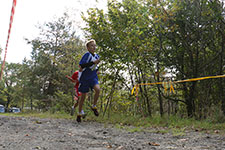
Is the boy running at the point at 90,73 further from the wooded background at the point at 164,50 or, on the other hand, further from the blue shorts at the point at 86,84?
the wooded background at the point at 164,50

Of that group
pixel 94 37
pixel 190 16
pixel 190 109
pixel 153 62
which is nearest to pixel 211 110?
pixel 190 109

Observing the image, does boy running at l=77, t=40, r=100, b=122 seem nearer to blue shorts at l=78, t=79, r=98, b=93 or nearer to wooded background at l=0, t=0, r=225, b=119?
blue shorts at l=78, t=79, r=98, b=93

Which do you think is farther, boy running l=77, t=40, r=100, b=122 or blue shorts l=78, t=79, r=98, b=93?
blue shorts l=78, t=79, r=98, b=93

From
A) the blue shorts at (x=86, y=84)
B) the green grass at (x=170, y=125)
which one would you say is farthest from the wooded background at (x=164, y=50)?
the blue shorts at (x=86, y=84)

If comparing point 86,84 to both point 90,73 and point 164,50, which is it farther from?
point 164,50

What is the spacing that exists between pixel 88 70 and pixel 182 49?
107 inches

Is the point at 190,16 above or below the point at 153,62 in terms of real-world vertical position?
above

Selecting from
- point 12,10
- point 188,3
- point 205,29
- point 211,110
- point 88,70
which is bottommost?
point 211,110

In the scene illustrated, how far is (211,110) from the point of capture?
5820mm

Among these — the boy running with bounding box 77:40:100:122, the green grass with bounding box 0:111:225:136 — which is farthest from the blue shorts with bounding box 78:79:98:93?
the green grass with bounding box 0:111:225:136

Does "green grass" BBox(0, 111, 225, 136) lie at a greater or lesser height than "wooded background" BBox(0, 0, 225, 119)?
lesser

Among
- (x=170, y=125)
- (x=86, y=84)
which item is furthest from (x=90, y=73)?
(x=170, y=125)

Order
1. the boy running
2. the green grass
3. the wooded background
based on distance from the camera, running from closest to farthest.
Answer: the green grass
the boy running
the wooded background

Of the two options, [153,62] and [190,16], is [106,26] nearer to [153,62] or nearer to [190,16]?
[153,62]
